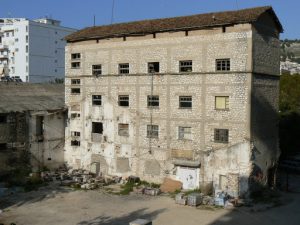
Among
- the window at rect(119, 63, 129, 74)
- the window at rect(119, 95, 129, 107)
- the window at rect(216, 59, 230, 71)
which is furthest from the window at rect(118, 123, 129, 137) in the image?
the window at rect(216, 59, 230, 71)

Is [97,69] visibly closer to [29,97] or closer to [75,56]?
[75,56]

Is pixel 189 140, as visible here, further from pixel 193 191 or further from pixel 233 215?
pixel 233 215

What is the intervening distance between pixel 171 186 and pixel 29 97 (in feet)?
48.4

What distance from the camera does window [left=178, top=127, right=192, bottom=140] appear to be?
95.0 ft

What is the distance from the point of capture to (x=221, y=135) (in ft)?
90.9

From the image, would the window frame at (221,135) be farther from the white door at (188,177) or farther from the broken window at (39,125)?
the broken window at (39,125)

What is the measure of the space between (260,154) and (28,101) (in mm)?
18996

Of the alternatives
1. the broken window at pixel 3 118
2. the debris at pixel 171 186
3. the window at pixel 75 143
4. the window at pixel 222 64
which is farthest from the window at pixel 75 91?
the window at pixel 222 64

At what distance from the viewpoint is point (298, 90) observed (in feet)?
156

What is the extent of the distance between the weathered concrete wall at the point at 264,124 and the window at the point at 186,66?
443 cm

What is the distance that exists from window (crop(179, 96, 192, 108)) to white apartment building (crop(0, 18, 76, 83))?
2299 inches

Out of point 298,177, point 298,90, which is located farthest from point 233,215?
point 298,90

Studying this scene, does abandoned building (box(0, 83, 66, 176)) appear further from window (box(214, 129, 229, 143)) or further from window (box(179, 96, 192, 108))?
window (box(214, 129, 229, 143))

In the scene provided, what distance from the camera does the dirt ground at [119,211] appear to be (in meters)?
22.9
